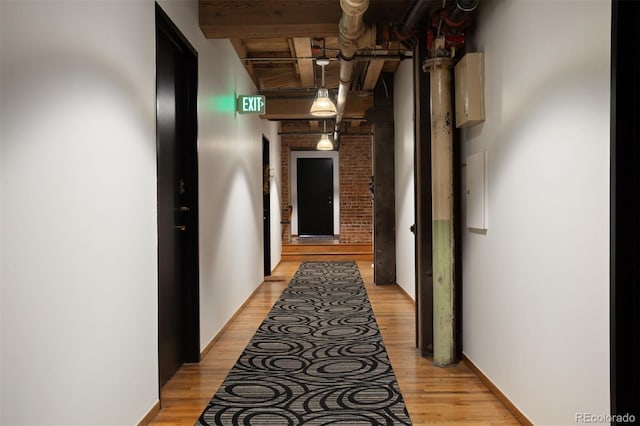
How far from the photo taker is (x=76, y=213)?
1904 millimetres

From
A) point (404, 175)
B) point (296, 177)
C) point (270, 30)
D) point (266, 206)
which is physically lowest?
point (266, 206)

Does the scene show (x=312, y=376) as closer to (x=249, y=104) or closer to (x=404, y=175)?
(x=249, y=104)

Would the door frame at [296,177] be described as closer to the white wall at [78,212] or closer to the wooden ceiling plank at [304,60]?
the wooden ceiling plank at [304,60]

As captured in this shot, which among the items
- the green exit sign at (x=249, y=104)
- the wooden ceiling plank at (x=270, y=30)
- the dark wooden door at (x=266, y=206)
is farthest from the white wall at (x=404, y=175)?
the dark wooden door at (x=266, y=206)

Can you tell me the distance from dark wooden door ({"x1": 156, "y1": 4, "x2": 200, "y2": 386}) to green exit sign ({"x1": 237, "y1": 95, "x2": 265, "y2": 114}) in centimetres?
161

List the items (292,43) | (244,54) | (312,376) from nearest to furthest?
(312,376) → (292,43) → (244,54)

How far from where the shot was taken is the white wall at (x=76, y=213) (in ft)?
5.17

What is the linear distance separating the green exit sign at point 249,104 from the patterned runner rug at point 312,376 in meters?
2.17

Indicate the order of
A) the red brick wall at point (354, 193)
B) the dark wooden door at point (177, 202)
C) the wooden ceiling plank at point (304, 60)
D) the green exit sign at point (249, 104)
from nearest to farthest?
the dark wooden door at point (177, 202) < the green exit sign at point (249, 104) < the wooden ceiling plank at point (304, 60) < the red brick wall at point (354, 193)

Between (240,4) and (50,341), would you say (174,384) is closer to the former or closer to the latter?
(50,341)

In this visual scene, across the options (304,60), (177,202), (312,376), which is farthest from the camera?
(304,60)

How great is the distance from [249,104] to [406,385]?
11.3 ft
